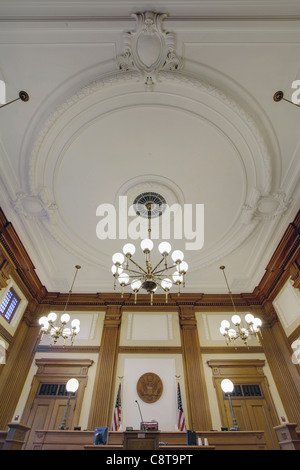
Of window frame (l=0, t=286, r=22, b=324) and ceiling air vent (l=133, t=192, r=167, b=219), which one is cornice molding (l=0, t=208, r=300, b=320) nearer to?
window frame (l=0, t=286, r=22, b=324)

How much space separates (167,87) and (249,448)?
6.69 metres

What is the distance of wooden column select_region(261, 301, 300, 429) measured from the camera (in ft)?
21.0

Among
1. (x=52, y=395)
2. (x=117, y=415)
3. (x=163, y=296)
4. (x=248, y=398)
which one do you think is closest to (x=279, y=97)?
(x=163, y=296)

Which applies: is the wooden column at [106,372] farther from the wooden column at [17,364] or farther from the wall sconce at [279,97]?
the wall sconce at [279,97]

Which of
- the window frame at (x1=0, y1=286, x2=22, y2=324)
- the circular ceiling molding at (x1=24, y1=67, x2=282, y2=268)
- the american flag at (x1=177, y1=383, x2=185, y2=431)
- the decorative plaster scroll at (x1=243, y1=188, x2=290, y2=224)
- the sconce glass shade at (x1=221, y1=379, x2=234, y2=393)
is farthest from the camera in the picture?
the window frame at (x1=0, y1=286, x2=22, y2=324)

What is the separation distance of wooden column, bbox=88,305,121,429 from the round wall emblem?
2.65ft

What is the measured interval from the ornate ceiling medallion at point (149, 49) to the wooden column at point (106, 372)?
22.3ft

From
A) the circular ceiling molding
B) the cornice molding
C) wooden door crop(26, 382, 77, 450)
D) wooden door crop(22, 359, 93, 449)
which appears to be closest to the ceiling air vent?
the circular ceiling molding

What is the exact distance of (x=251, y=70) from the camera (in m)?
4.09

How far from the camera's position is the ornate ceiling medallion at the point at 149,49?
3.62 meters

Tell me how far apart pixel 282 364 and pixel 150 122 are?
741 cm

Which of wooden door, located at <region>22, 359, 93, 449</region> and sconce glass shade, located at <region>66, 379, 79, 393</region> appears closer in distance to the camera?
wooden door, located at <region>22, 359, 93, 449</region>

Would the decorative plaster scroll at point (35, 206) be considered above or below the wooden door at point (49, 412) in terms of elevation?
above

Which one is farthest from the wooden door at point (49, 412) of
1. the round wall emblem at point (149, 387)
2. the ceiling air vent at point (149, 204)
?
the ceiling air vent at point (149, 204)
